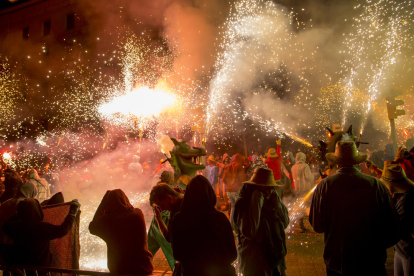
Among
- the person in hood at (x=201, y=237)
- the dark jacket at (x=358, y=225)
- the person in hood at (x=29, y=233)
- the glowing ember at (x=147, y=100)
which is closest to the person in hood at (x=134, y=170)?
the glowing ember at (x=147, y=100)

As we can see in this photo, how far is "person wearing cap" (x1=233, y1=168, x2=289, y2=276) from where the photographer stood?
2332mm

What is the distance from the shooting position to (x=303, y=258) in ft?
12.4

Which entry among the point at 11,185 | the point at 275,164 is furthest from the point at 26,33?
the point at 275,164

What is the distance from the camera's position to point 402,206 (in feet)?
7.84

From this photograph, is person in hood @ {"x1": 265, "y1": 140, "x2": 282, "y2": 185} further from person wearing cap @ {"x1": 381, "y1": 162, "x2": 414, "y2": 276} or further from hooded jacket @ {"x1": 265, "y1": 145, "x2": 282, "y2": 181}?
person wearing cap @ {"x1": 381, "y1": 162, "x2": 414, "y2": 276}

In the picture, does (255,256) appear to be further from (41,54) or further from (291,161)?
(41,54)

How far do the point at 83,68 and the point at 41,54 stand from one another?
26.4 ft

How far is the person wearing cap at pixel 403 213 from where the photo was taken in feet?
7.52

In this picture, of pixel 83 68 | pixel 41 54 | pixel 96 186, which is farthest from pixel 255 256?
pixel 41 54

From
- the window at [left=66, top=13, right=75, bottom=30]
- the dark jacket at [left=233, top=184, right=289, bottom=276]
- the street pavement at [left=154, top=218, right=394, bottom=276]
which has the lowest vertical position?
Result: the street pavement at [left=154, top=218, right=394, bottom=276]

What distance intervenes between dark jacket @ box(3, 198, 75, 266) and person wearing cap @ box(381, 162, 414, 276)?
10.1 feet

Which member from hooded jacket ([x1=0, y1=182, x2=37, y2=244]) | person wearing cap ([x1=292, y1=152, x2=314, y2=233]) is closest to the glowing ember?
person wearing cap ([x1=292, y1=152, x2=314, y2=233])

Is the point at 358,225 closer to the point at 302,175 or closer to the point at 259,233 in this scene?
the point at 259,233

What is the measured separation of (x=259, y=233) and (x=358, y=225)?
31.1 inches
